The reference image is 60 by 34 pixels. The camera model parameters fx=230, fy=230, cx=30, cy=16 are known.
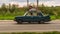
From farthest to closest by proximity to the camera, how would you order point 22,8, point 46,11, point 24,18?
point 22,8 → point 46,11 → point 24,18

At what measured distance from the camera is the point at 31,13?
2334 cm

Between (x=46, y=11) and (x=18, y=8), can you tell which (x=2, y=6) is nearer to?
(x=18, y=8)

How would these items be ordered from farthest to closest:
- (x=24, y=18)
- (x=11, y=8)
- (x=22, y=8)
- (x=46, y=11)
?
1. (x=22, y=8)
2. (x=11, y=8)
3. (x=46, y=11)
4. (x=24, y=18)

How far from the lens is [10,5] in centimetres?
4212

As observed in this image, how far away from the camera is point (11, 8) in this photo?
1583 inches

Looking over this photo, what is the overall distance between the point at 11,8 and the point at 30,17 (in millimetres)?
17749

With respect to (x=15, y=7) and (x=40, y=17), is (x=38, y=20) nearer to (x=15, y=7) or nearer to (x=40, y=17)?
(x=40, y=17)

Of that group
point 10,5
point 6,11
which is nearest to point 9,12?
point 6,11

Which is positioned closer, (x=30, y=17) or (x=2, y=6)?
(x=30, y=17)

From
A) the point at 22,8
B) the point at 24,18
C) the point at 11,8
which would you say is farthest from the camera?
the point at 22,8

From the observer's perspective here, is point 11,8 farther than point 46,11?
Yes

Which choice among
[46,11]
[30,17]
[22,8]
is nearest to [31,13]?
[30,17]

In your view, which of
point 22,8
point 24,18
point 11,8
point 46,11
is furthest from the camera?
point 22,8

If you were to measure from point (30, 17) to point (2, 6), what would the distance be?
1935cm
